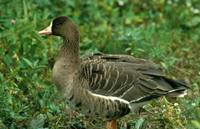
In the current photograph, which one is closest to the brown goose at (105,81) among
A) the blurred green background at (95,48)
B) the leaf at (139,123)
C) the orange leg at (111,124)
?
the orange leg at (111,124)

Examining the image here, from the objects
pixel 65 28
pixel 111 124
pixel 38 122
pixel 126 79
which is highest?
pixel 65 28

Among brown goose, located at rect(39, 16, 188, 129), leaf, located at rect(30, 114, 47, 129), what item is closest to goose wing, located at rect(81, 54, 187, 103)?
brown goose, located at rect(39, 16, 188, 129)

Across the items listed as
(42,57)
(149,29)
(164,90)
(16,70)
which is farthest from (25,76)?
(149,29)

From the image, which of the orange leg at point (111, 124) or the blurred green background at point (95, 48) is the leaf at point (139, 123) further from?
the orange leg at point (111, 124)

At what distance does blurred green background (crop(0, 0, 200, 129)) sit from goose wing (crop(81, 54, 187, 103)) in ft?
1.17

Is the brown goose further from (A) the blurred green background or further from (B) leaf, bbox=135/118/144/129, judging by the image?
(A) the blurred green background

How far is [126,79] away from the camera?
299 inches

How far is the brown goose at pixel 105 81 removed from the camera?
7.46m

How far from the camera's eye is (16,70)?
822cm

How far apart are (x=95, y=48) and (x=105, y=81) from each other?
8.05 ft

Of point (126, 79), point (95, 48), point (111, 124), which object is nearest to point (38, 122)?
point (111, 124)

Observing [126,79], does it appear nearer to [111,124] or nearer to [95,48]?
[111,124]

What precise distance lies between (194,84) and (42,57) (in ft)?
6.49

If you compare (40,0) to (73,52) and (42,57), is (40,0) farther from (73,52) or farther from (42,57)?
(73,52)
